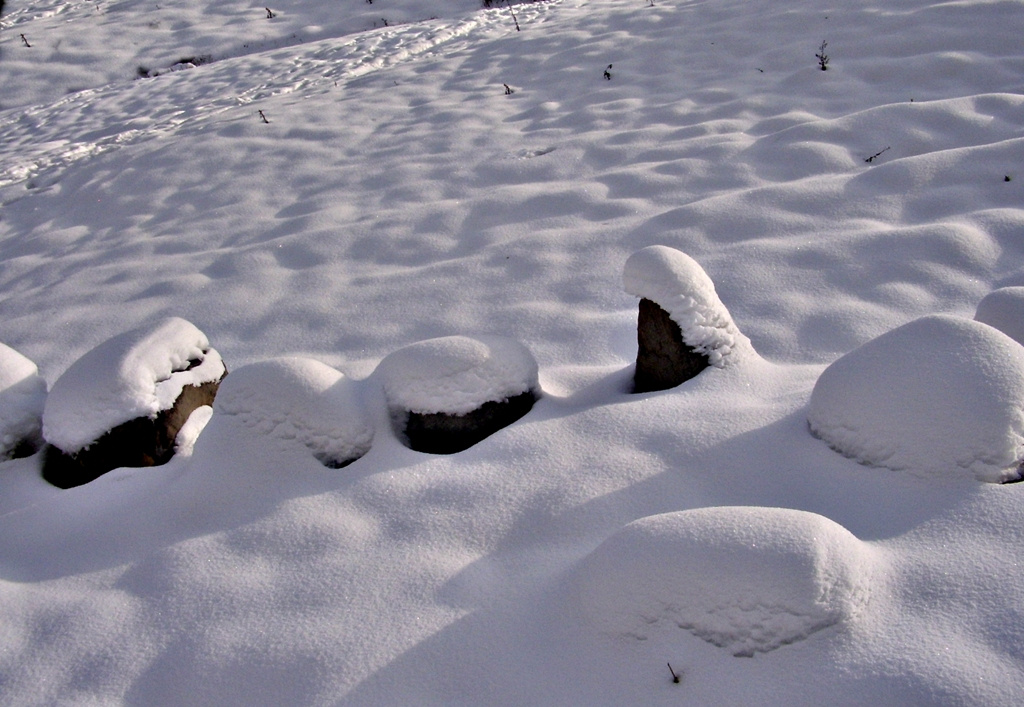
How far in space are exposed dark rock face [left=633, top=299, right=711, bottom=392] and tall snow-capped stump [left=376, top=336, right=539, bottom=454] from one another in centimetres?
51

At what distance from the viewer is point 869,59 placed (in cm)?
570

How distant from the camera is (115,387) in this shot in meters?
2.74

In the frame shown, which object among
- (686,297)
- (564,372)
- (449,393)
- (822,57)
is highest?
(822,57)

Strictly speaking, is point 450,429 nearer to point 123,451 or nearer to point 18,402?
point 123,451

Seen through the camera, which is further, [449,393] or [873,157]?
[873,157]

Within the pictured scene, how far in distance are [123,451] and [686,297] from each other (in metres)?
2.10

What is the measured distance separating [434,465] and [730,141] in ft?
11.5

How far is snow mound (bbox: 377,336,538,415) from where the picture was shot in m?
2.58

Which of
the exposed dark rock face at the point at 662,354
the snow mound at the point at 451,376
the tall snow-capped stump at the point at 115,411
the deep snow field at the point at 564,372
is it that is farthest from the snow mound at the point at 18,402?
the exposed dark rock face at the point at 662,354

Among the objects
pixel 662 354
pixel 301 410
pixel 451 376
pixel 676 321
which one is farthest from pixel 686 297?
pixel 301 410

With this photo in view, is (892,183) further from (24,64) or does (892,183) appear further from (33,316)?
(24,64)

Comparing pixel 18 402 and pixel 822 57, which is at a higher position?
pixel 822 57

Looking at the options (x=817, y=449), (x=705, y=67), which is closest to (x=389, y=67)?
(x=705, y=67)

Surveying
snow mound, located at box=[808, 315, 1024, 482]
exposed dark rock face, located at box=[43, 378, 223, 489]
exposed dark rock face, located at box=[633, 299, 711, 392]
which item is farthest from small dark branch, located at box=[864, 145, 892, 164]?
exposed dark rock face, located at box=[43, 378, 223, 489]
